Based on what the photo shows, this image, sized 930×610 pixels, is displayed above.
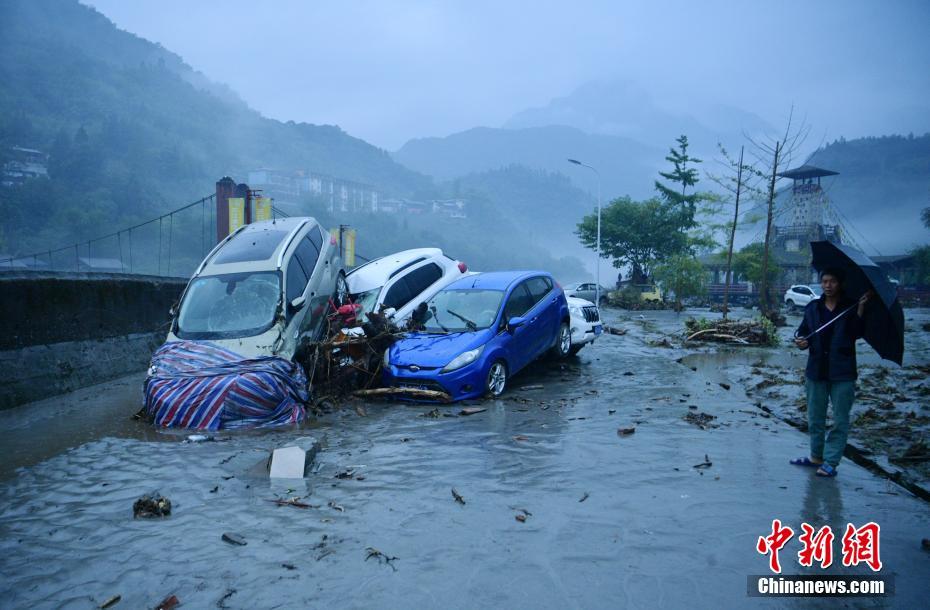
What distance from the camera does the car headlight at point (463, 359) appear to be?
8945mm

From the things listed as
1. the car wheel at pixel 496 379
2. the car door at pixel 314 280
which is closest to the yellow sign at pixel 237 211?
the car door at pixel 314 280

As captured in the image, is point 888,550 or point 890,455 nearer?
point 888,550

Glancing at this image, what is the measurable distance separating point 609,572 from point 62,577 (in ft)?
11.8

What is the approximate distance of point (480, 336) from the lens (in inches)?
372

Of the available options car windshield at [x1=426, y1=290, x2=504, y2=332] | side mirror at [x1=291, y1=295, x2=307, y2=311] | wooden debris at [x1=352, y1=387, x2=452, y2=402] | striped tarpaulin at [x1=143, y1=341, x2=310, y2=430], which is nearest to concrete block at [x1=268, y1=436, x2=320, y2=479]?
striped tarpaulin at [x1=143, y1=341, x2=310, y2=430]

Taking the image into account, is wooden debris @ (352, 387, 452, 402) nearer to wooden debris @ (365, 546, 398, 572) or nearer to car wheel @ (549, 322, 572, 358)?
car wheel @ (549, 322, 572, 358)

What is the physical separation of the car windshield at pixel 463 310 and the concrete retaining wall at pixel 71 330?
5.95m

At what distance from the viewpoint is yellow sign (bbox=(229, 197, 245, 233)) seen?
2505 centimetres

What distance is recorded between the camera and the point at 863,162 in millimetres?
156500

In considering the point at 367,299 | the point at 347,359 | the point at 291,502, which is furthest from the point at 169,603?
the point at 367,299

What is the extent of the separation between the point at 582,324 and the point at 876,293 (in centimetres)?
→ 822

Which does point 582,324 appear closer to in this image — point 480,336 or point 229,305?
point 480,336

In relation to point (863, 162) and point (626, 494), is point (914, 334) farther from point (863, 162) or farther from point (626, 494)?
point (863, 162)

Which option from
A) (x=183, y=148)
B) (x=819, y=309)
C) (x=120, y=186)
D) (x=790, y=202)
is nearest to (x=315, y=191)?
(x=183, y=148)
